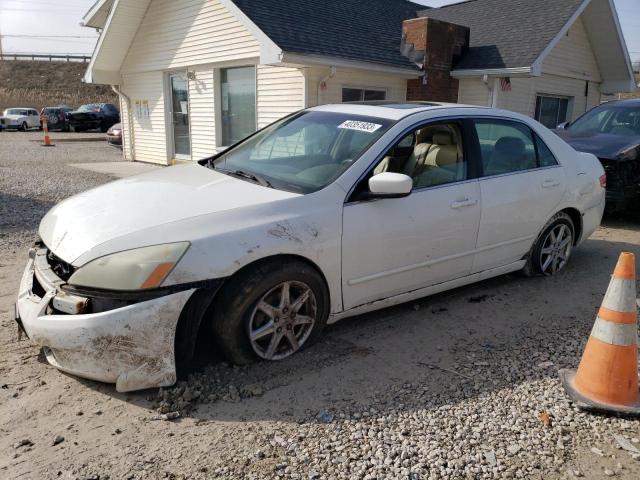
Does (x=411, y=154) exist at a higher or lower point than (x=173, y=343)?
higher

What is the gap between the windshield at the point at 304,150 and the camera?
12.0 feet

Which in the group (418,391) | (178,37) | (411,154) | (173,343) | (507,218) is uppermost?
(178,37)

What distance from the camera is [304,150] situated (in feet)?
13.5

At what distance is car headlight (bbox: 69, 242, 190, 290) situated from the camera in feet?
9.19

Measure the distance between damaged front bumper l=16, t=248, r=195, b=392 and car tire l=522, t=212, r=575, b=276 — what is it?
345 centimetres

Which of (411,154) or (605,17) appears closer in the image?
(411,154)

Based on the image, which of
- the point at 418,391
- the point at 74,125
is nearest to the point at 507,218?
the point at 418,391

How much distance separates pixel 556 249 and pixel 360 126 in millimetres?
2550

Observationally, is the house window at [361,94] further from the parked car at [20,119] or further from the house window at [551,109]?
the parked car at [20,119]

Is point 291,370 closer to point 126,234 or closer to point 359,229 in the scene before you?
point 359,229

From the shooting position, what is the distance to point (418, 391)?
124 inches

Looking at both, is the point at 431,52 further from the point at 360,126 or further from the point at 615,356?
the point at 615,356

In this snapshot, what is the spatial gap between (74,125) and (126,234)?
31718 millimetres

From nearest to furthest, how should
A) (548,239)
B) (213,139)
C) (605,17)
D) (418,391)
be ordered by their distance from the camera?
(418,391), (548,239), (213,139), (605,17)
